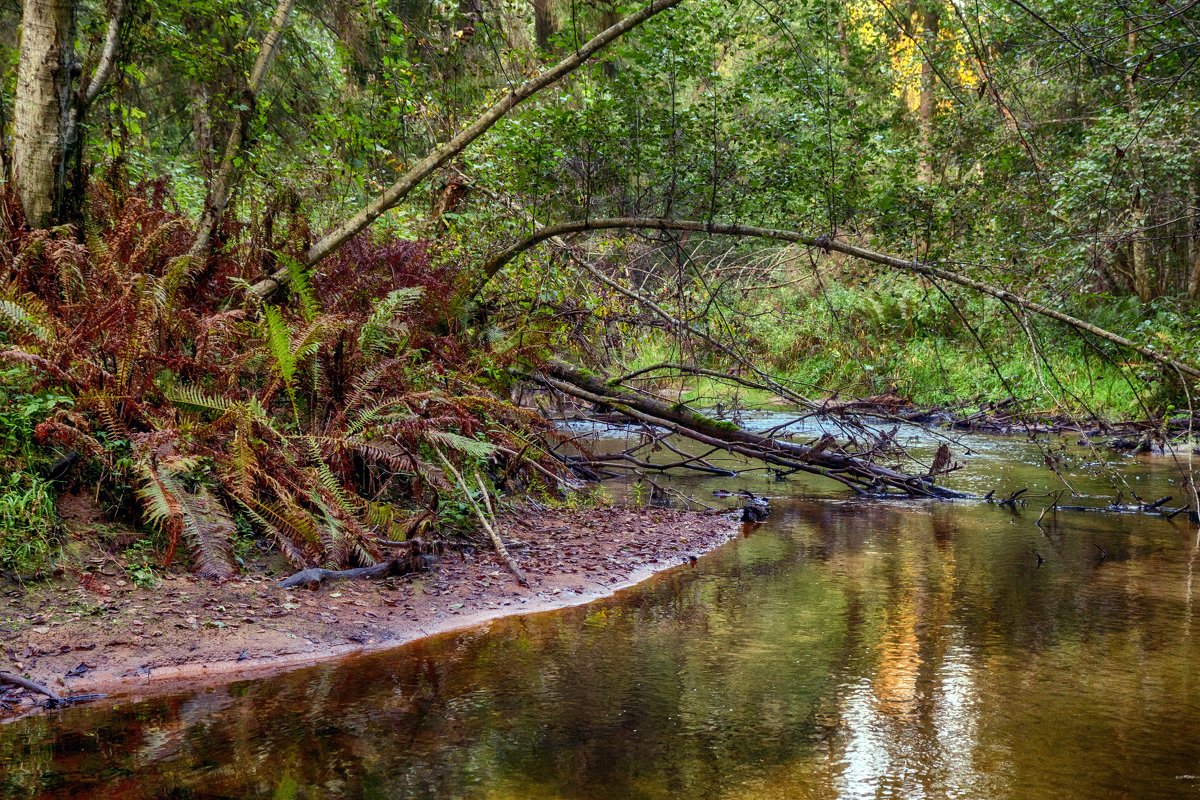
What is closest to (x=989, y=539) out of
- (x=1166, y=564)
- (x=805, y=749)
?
(x=1166, y=564)

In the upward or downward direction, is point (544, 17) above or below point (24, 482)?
above

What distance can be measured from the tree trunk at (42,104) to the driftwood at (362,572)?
3330mm

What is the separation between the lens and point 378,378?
704cm

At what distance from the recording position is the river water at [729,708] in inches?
144

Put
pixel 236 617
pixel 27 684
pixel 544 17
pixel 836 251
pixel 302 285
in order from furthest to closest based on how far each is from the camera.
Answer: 1. pixel 544 17
2. pixel 836 251
3. pixel 302 285
4. pixel 236 617
5. pixel 27 684

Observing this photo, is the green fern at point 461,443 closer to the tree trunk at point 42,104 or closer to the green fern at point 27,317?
the green fern at point 27,317

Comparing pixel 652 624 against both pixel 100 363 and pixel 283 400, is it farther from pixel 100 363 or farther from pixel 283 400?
pixel 100 363

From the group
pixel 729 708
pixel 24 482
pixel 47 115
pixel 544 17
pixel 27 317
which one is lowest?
pixel 729 708

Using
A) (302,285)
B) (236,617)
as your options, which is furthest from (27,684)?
(302,285)

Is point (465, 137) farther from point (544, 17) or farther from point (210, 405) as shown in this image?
point (544, 17)

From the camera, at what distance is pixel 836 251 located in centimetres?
830

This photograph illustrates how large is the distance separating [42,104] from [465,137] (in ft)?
9.66

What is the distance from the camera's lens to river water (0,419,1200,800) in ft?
12.0

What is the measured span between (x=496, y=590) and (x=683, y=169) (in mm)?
4624
